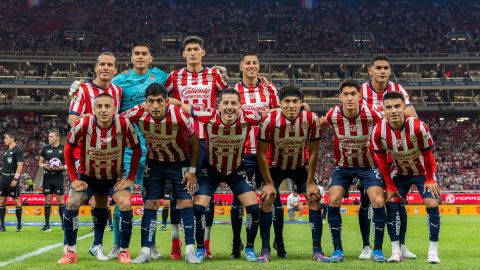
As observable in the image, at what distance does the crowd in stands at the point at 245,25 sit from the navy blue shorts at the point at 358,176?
42.9 m

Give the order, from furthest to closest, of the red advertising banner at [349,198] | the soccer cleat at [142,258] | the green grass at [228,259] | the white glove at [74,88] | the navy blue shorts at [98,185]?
the red advertising banner at [349,198]
the white glove at [74,88]
the navy blue shorts at [98,185]
the soccer cleat at [142,258]
the green grass at [228,259]

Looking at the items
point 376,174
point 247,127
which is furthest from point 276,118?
point 376,174

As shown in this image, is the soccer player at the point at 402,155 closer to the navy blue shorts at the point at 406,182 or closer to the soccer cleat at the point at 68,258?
the navy blue shorts at the point at 406,182

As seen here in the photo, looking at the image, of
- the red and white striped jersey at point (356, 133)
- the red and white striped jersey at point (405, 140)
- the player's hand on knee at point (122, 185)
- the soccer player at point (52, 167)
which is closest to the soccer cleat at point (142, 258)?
the player's hand on knee at point (122, 185)

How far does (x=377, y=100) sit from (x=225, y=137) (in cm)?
259

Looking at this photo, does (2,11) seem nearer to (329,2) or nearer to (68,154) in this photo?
(329,2)

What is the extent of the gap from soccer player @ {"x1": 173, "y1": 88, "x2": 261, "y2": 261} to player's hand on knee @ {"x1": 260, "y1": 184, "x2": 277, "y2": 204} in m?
0.13

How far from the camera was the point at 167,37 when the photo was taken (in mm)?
52438

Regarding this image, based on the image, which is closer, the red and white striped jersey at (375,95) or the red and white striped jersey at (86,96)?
the red and white striped jersey at (86,96)

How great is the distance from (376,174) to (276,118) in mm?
1651

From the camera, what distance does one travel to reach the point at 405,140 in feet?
23.2

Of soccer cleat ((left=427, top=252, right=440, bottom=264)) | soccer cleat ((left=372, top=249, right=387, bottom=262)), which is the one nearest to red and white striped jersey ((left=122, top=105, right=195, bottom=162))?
soccer cleat ((left=372, top=249, right=387, bottom=262))

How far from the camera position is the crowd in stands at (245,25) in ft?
167

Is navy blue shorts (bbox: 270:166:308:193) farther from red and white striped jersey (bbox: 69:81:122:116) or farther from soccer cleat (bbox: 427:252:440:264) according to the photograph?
red and white striped jersey (bbox: 69:81:122:116)
